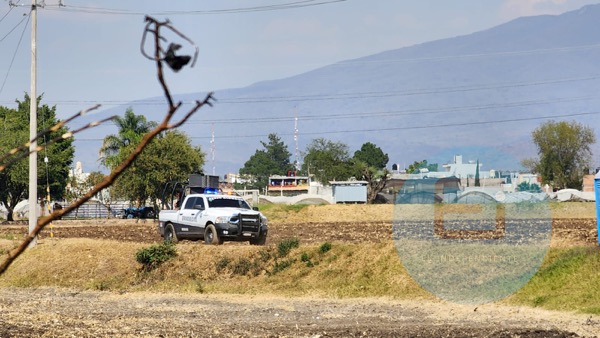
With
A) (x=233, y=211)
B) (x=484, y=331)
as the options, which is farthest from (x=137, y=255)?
(x=484, y=331)

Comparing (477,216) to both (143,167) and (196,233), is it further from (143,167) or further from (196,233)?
(143,167)

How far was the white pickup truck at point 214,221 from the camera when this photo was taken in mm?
36656

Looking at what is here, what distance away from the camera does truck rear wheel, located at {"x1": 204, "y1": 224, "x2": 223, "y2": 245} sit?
120 feet

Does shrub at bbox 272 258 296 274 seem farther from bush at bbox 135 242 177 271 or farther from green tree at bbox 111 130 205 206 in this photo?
green tree at bbox 111 130 205 206

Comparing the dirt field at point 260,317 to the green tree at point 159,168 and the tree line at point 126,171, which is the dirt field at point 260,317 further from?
the green tree at point 159,168

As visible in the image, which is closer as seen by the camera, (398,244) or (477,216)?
(398,244)

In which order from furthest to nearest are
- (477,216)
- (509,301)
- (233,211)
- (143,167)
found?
(143,167), (477,216), (233,211), (509,301)

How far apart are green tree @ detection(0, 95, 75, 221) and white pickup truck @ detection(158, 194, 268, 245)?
1792 inches

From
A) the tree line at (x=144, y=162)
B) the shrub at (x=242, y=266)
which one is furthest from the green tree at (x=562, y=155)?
the shrub at (x=242, y=266)

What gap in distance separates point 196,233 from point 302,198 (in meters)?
74.0

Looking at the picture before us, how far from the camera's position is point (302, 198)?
→ 367 ft

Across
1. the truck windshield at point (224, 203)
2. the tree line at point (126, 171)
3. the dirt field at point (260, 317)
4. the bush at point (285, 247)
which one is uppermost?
the tree line at point (126, 171)

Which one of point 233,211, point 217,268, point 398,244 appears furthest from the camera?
point 233,211

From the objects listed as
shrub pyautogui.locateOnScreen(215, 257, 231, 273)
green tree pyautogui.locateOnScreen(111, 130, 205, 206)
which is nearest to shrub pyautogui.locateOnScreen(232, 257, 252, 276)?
shrub pyautogui.locateOnScreen(215, 257, 231, 273)
